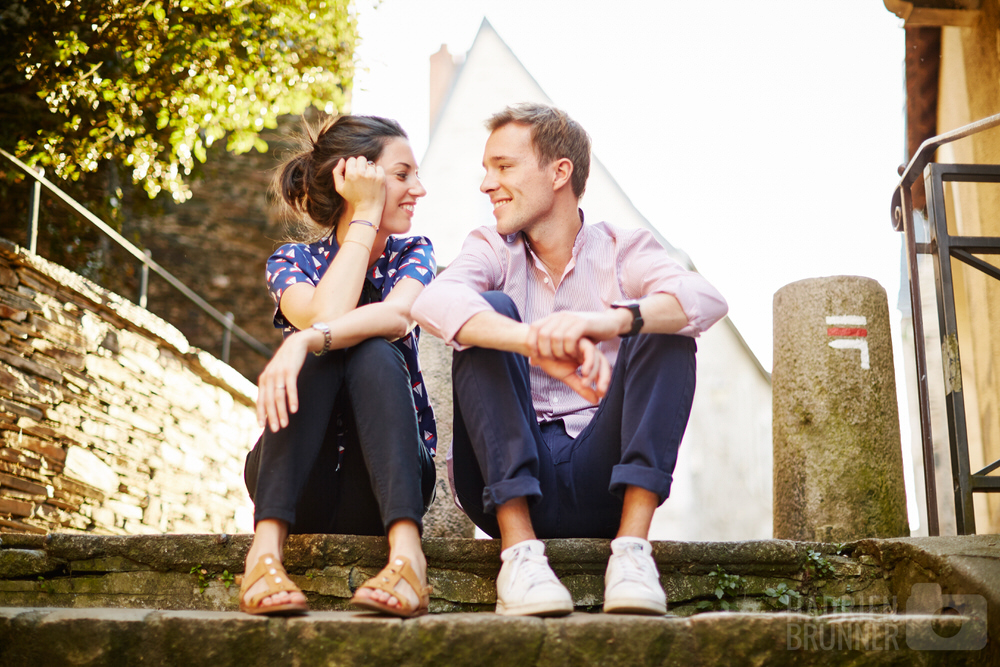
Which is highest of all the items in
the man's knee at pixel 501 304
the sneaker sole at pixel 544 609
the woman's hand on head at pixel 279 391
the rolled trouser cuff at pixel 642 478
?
the man's knee at pixel 501 304

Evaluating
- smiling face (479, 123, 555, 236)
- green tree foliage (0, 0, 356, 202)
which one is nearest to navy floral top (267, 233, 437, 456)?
smiling face (479, 123, 555, 236)

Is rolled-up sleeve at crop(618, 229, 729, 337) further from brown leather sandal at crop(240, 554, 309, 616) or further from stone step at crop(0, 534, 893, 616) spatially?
brown leather sandal at crop(240, 554, 309, 616)

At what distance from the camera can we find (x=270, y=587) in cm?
169

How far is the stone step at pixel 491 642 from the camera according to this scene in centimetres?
153

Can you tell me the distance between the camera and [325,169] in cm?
261

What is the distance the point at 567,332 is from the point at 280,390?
2.09ft

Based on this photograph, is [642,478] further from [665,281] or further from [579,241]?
[579,241]

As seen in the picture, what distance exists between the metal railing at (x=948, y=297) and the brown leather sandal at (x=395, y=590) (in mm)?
1631

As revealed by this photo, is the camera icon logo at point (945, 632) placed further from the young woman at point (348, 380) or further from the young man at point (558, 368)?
the young woman at point (348, 380)

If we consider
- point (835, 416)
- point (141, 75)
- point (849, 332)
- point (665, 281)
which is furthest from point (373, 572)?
point (141, 75)

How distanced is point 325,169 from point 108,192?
6.73 meters

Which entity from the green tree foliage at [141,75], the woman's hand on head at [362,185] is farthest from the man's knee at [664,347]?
the green tree foliage at [141,75]

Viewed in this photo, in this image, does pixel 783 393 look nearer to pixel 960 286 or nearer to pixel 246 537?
pixel 246 537

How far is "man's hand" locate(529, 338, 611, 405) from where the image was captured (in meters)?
1.90
